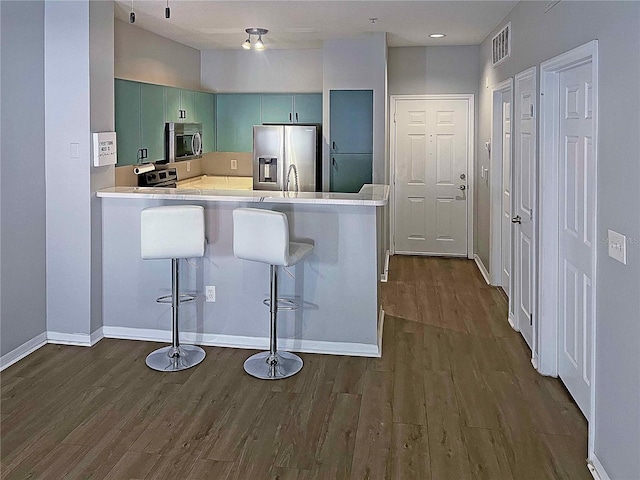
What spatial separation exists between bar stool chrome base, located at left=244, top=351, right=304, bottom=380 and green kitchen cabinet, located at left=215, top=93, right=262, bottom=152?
3.69 m

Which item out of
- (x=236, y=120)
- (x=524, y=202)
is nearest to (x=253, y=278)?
(x=524, y=202)

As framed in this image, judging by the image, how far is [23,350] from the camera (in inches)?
158

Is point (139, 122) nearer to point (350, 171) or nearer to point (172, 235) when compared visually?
point (172, 235)

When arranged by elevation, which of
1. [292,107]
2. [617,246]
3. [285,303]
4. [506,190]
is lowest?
[285,303]

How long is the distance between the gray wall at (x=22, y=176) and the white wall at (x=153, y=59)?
1293 millimetres

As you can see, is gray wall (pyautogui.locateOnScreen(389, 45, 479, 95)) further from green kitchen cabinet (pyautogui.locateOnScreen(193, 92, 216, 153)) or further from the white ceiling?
green kitchen cabinet (pyautogui.locateOnScreen(193, 92, 216, 153))

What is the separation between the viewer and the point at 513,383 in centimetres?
362

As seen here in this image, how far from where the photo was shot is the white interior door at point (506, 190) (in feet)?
16.8

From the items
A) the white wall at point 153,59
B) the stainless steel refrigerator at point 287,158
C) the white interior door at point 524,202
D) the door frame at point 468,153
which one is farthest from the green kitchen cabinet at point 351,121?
the white interior door at point 524,202

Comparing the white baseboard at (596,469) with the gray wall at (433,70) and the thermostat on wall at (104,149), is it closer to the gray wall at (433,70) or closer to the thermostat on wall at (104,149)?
the thermostat on wall at (104,149)

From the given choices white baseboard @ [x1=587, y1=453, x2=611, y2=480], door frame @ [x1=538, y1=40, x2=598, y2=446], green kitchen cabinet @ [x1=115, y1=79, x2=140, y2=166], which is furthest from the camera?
green kitchen cabinet @ [x1=115, y1=79, x2=140, y2=166]

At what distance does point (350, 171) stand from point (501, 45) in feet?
6.52

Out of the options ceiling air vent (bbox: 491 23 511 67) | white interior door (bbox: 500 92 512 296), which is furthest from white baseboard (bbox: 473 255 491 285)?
ceiling air vent (bbox: 491 23 511 67)

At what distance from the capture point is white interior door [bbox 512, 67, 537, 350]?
3973 millimetres
